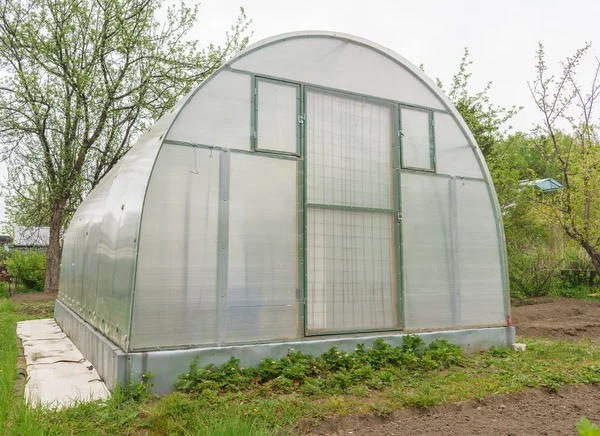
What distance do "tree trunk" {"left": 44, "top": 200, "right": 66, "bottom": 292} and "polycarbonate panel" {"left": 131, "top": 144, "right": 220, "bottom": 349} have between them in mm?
12029

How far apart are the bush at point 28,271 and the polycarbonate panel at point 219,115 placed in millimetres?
15446

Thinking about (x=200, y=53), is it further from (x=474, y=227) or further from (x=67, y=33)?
(x=474, y=227)

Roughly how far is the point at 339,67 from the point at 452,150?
200cm

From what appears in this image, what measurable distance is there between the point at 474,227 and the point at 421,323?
5.23 feet

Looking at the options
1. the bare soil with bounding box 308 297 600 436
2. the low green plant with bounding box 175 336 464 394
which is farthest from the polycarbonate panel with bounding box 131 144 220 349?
the bare soil with bounding box 308 297 600 436

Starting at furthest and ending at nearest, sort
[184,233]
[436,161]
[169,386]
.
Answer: [436,161]
[184,233]
[169,386]

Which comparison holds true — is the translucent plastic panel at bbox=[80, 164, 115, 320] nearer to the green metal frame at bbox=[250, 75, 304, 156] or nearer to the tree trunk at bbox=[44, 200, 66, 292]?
the green metal frame at bbox=[250, 75, 304, 156]

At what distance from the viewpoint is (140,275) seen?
4.56 m

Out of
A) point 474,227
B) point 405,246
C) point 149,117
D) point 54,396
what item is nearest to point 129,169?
point 54,396

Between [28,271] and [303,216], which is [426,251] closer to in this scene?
[303,216]

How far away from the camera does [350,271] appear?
5.74 metres

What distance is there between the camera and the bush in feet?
57.5

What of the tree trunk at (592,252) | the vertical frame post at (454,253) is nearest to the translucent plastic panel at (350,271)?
the vertical frame post at (454,253)

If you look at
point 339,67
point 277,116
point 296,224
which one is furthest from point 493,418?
point 339,67
